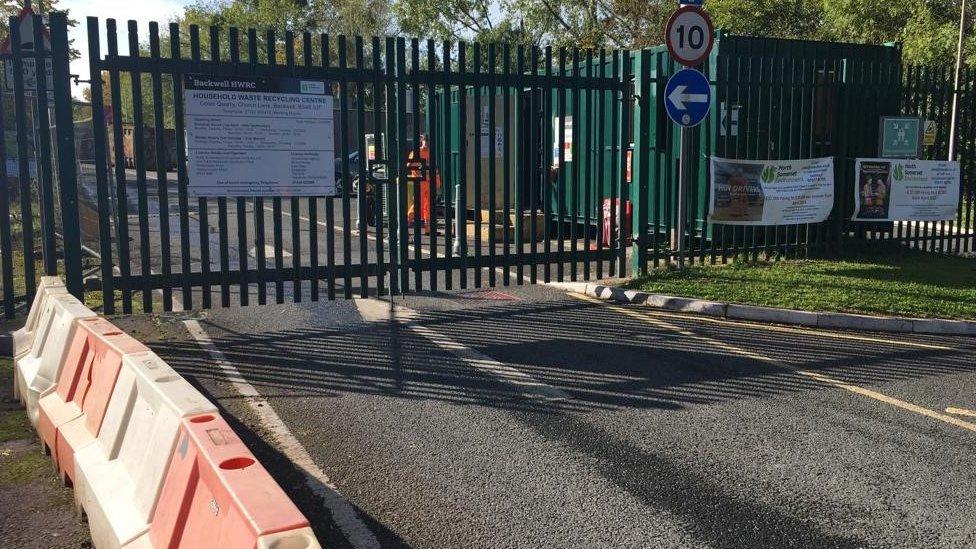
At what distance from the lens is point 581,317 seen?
8.73 metres

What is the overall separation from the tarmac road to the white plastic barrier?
2.87 ft

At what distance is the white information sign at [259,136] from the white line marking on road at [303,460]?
1.71 metres

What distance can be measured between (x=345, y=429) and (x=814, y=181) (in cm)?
857

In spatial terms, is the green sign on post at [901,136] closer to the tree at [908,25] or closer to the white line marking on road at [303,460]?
the white line marking on road at [303,460]

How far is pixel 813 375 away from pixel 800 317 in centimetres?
218

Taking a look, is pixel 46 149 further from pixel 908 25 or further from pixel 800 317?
pixel 908 25

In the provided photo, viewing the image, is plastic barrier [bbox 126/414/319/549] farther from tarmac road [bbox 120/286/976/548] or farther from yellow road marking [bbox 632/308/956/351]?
yellow road marking [bbox 632/308/956/351]

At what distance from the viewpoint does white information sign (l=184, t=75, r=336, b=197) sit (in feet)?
25.2

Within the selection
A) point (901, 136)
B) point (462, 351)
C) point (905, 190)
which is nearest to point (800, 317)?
point (462, 351)

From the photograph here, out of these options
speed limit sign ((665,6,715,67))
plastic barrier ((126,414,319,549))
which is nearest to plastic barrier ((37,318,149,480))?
plastic barrier ((126,414,319,549))

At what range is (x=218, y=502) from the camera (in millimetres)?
2457

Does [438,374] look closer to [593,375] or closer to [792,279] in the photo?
[593,375]

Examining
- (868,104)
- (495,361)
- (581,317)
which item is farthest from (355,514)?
(868,104)

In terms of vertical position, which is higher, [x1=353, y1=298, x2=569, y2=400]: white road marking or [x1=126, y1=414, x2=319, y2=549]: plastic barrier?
[x1=126, y1=414, x2=319, y2=549]: plastic barrier
